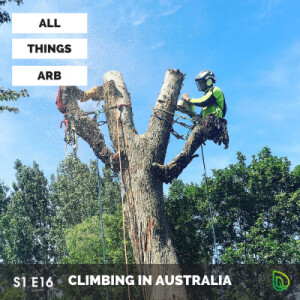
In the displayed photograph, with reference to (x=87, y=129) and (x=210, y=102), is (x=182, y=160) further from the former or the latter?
(x=87, y=129)

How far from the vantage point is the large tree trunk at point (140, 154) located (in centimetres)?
597

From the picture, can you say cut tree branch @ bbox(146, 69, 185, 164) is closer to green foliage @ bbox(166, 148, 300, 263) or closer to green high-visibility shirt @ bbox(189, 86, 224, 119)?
green high-visibility shirt @ bbox(189, 86, 224, 119)

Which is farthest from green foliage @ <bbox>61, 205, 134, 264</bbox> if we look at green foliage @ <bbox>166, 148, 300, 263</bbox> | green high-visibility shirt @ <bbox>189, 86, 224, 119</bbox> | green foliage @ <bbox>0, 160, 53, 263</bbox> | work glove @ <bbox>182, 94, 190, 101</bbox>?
green foliage @ <bbox>0, 160, 53, 263</bbox>

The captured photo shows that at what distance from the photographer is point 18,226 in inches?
1016

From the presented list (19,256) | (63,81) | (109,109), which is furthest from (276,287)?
(19,256)

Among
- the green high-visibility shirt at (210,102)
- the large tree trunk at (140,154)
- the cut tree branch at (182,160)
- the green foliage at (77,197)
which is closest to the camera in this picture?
the large tree trunk at (140,154)

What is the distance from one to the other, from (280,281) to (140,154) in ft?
28.6

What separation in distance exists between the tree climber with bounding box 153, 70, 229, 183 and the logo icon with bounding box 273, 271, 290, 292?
7008 millimetres

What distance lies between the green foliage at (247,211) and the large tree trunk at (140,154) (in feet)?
18.4

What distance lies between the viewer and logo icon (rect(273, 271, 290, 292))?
12.0 meters

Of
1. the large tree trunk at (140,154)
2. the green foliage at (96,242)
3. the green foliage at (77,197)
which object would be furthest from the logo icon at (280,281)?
the green foliage at (77,197)

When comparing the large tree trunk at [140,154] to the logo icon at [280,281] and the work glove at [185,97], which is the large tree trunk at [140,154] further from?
the logo icon at [280,281]

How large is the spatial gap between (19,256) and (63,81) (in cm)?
2185

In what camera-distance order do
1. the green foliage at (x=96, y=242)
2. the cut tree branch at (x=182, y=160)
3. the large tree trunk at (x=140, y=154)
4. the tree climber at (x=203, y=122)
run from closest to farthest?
the large tree trunk at (x=140, y=154) → the cut tree branch at (x=182, y=160) → the tree climber at (x=203, y=122) → the green foliage at (x=96, y=242)
